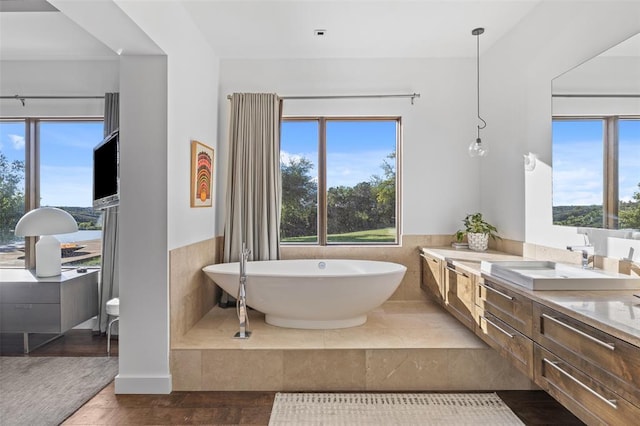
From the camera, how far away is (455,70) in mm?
3932

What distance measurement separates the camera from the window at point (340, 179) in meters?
4.06

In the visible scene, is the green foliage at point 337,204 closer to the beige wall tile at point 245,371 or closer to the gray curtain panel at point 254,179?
the gray curtain panel at point 254,179

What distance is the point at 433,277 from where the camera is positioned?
139 inches

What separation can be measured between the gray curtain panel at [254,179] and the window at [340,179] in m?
0.34

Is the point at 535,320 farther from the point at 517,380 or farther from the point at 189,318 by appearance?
the point at 189,318

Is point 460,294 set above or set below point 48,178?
below

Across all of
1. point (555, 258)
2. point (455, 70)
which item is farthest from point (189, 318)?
point (455, 70)

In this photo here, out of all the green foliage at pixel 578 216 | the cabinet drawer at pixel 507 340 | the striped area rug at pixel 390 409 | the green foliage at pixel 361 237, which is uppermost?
the green foliage at pixel 578 216

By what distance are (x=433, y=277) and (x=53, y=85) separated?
167 inches

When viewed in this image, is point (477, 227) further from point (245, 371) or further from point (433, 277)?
point (245, 371)

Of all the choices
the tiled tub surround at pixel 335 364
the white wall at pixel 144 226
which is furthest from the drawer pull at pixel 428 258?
the white wall at pixel 144 226

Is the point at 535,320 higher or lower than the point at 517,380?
higher

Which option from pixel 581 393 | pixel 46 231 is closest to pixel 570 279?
pixel 581 393

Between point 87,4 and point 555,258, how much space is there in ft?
11.1
